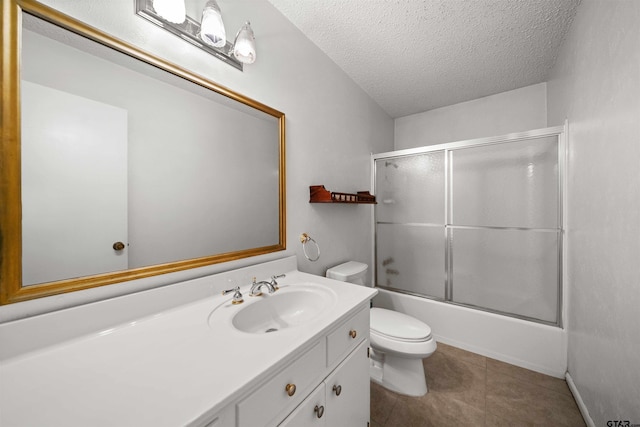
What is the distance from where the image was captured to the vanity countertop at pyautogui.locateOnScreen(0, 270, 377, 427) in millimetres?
423

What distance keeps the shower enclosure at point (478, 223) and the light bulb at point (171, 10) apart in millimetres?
1920

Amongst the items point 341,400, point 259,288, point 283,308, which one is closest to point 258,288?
point 259,288

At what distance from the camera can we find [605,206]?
3.44ft

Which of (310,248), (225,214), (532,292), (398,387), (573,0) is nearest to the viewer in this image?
(225,214)

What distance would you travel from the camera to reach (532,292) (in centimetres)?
178

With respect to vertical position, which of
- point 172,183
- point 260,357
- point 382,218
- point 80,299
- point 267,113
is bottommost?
point 260,357

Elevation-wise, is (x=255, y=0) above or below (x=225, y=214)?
above

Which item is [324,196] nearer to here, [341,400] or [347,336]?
[347,336]

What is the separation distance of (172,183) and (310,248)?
0.95 metres

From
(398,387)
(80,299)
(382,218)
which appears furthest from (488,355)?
(80,299)

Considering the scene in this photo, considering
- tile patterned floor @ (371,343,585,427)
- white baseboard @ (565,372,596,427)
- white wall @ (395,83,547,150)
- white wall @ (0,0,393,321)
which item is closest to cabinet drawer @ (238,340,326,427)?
white wall @ (0,0,393,321)

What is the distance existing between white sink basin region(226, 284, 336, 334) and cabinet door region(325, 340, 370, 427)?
0.77 ft

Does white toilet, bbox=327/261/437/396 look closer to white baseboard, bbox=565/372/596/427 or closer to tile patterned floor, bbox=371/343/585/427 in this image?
tile patterned floor, bbox=371/343/585/427

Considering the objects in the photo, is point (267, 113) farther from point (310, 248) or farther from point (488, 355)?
point (488, 355)
